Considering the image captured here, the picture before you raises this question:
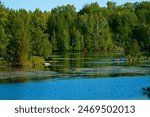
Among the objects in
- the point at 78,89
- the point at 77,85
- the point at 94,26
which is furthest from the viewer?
the point at 94,26

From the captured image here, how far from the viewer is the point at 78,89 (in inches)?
1046

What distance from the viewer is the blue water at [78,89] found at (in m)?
24.1

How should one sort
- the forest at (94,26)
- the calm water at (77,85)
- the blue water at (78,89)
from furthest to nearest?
1. the forest at (94,26)
2. the calm water at (77,85)
3. the blue water at (78,89)

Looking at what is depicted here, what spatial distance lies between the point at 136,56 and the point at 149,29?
2502 cm

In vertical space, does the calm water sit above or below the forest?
below

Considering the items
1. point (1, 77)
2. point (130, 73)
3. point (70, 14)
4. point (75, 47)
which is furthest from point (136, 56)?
point (70, 14)

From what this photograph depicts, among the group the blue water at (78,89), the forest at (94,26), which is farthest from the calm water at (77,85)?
the forest at (94,26)

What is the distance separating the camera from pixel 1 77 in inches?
1309

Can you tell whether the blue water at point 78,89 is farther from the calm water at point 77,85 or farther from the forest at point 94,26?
the forest at point 94,26

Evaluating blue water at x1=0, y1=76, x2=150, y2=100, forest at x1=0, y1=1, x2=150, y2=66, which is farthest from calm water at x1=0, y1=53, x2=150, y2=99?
forest at x1=0, y1=1, x2=150, y2=66

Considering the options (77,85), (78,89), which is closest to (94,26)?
(77,85)

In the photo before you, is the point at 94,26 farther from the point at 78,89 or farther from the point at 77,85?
the point at 78,89

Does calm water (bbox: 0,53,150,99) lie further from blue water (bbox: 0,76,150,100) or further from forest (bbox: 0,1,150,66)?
forest (bbox: 0,1,150,66)

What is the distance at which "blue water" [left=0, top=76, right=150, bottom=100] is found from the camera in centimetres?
2412
